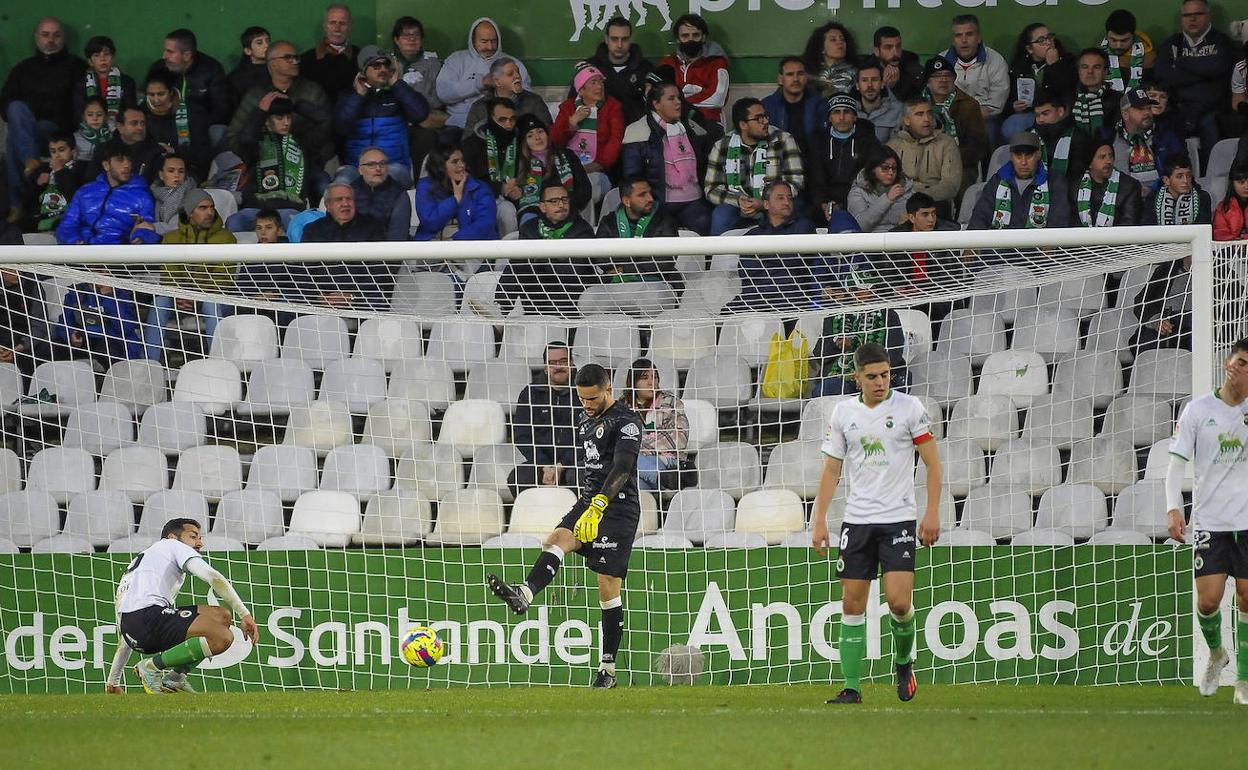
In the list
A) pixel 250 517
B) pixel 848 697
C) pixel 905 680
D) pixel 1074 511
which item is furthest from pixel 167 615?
pixel 1074 511

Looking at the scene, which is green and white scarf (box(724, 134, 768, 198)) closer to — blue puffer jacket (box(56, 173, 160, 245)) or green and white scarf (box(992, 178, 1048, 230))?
green and white scarf (box(992, 178, 1048, 230))

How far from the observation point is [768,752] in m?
4.93

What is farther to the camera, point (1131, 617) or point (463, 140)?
point (463, 140)

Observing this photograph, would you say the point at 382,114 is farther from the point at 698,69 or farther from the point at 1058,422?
the point at 1058,422

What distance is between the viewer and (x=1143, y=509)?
8852mm

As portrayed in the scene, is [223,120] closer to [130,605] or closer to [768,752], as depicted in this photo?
[130,605]

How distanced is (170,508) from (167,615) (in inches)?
56.0

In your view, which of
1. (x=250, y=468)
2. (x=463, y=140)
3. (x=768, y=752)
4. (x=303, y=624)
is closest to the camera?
(x=768, y=752)

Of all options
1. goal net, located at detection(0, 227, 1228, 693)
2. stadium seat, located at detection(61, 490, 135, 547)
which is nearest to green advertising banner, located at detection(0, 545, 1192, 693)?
goal net, located at detection(0, 227, 1228, 693)

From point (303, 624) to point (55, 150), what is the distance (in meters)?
4.77

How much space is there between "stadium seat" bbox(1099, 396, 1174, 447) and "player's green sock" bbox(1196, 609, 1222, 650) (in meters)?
2.39

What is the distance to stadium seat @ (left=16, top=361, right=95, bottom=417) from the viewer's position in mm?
9680

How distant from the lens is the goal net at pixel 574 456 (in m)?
8.77

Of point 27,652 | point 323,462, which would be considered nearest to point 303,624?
point 323,462
